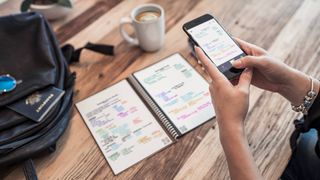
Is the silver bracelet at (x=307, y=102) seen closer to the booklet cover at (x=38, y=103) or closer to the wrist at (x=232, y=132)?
the wrist at (x=232, y=132)

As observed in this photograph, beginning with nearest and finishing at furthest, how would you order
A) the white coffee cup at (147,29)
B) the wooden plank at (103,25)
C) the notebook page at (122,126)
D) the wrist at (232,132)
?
the wrist at (232,132)
the notebook page at (122,126)
the white coffee cup at (147,29)
the wooden plank at (103,25)

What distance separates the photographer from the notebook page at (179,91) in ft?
2.14

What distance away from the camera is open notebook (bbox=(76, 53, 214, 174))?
0.62 m

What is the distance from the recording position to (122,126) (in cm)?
65

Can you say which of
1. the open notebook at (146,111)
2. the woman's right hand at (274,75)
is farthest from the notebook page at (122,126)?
the woman's right hand at (274,75)

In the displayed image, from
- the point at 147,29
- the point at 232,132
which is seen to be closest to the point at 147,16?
the point at 147,29

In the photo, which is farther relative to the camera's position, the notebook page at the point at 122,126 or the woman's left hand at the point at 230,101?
the notebook page at the point at 122,126

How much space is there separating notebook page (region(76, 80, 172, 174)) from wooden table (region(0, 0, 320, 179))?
0.02 metres

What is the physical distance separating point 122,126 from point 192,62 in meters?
0.24

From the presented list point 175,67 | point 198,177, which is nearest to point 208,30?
point 175,67

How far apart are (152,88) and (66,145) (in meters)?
0.22

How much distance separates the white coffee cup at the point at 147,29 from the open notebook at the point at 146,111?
0.19 feet

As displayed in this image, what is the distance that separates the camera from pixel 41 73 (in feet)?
2.22

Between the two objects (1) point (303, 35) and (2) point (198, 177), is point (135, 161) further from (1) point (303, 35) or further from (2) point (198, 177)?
(1) point (303, 35)
